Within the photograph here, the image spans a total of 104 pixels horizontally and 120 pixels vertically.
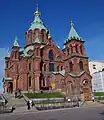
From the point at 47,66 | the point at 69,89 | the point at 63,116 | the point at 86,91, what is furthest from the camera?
the point at 47,66

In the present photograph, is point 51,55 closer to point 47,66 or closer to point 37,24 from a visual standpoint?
point 47,66

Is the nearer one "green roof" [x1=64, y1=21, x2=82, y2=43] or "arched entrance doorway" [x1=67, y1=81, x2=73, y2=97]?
"arched entrance doorway" [x1=67, y1=81, x2=73, y2=97]

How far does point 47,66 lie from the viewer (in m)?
62.3

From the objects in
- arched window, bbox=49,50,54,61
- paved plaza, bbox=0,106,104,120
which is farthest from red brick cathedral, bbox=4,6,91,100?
paved plaza, bbox=0,106,104,120

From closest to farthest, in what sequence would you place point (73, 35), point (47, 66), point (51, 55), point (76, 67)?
point (76, 67)
point (73, 35)
point (47, 66)
point (51, 55)

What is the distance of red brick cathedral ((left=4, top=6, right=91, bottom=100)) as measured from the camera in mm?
52412

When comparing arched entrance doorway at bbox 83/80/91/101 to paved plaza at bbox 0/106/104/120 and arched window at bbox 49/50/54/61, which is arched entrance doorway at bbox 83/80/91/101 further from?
paved plaza at bbox 0/106/104/120

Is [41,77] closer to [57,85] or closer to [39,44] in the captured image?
[57,85]

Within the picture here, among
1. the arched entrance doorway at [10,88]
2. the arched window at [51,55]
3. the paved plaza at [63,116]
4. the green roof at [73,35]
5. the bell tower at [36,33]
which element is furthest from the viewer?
the bell tower at [36,33]

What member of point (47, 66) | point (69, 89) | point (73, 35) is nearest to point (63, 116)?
point (69, 89)

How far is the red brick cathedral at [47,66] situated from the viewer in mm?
52412

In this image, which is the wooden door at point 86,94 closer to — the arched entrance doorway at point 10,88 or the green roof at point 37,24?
the arched entrance doorway at point 10,88

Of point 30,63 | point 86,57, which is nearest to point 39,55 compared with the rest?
Result: point 30,63

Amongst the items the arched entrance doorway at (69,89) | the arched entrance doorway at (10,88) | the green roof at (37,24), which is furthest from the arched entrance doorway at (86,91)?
the green roof at (37,24)
